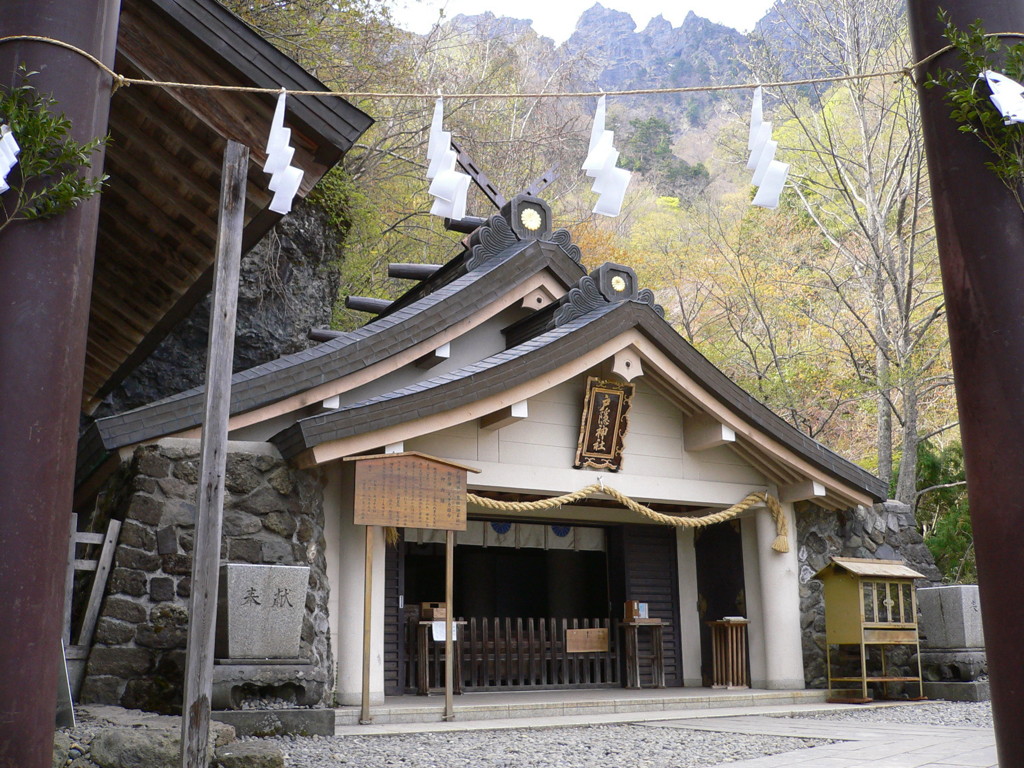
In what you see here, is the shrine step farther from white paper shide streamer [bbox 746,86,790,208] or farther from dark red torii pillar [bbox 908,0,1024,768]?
dark red torii pillar [bbox 908,0,1024,768]

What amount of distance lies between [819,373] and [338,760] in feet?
50.6

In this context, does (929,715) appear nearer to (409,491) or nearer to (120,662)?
(409,491)

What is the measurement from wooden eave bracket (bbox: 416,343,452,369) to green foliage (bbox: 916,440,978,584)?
8869mm

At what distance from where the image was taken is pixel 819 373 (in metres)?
19.1

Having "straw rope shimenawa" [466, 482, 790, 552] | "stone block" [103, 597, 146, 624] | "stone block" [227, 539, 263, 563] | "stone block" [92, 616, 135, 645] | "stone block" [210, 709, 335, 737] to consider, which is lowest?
"stone block" [210, 709, 335, 737]

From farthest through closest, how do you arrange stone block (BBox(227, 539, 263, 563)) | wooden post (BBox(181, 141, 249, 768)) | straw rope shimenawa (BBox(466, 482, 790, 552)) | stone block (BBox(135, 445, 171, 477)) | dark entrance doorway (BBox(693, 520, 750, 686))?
1. dark entrance doorway (BBox(693, 520, 750, 686))
2. straw rope shimenawa (BBox(466, 482, 790, 552))
3. stone block (BBox(227, 539, 263, 563))
4. stone block (BBox(135, 445, 171, 477))
5. wooden post (BBox(181, 141, 249, 768))

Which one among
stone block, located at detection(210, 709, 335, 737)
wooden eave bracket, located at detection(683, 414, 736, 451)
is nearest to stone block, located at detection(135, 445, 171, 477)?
stone block, located at detection(210, 709, 335, 737)

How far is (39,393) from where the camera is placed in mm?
3076

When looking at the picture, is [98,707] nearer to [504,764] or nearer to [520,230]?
[504,764]

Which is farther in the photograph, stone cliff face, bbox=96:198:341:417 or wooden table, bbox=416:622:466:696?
stone cliff face, bbox=96:198:341:417

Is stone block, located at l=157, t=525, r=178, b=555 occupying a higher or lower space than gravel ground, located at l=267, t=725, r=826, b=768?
higher

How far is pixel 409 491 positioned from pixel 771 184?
443 cm

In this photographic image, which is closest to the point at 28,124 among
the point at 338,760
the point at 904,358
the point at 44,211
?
the point at 44,211

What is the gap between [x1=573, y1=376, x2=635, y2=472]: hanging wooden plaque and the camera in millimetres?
10133
